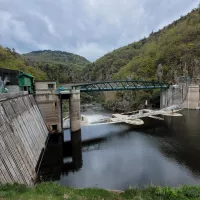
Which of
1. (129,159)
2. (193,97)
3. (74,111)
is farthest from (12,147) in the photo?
(193,97)

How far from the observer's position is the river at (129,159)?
1443 cm

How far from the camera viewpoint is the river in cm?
→ 1443

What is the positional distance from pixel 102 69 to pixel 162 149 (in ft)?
338

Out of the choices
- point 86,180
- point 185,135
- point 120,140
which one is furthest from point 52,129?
point 185,135

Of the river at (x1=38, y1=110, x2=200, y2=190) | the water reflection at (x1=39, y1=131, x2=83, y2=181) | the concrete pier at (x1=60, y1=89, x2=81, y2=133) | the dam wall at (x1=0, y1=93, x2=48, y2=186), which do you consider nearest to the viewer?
the dam wall at (x1=0, y1=93, x2=48, y2=186)

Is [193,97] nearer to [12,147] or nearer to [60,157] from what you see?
[60,157]

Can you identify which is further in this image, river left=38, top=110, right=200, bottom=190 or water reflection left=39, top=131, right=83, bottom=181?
water reflection left=39, top=131, right=83, bottom=181

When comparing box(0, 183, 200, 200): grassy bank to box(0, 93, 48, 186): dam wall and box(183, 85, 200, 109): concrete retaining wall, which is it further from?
box(183, 85, 200, 109): concrete retaining wall

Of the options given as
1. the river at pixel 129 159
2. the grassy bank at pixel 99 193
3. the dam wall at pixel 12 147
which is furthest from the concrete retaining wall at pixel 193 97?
the dam wall at pixel 12 147

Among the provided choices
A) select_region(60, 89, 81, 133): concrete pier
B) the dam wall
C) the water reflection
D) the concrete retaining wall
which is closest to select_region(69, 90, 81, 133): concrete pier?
select_region(60, 89, 81, 133): concrete pier

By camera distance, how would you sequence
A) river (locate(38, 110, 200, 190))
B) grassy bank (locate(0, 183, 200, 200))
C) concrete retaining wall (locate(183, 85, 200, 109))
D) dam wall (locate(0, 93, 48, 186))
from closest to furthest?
grassy bank (locate(0, 183, 200, 200))
dam wall (locate(0, 93, 48, 186))
river (locate(38, 110, 200, 190))
concrete retaining wall (locate(183, 85, 200, 109))

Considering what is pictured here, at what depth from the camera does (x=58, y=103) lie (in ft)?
87.1

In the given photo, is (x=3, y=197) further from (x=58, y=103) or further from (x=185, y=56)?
(x=185, y=56)

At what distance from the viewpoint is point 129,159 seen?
18.3 metres
